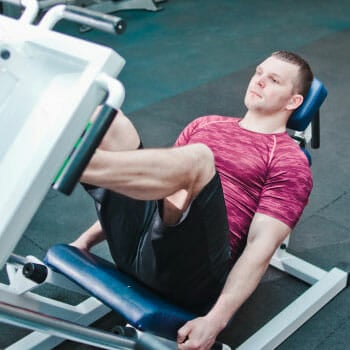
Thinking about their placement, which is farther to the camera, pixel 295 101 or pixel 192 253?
pixel 295 101

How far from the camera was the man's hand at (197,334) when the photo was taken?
1693 mm

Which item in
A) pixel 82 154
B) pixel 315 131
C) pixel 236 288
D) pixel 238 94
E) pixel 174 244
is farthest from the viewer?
pixel 238 94

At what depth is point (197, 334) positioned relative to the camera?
1.70 metres

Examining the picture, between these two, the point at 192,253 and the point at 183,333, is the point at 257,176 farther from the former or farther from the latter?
the point at 183,333

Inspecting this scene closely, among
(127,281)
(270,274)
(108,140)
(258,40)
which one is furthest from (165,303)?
(258,40)

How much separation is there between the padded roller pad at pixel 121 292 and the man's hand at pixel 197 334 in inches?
0.8

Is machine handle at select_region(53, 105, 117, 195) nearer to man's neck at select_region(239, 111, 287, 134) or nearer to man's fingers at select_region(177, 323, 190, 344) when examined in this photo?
man's fingers at select_region(177, 323, 190, 344)

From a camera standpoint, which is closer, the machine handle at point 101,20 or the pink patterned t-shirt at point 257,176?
the machine handle at point 101,20

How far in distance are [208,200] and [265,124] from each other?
58cm

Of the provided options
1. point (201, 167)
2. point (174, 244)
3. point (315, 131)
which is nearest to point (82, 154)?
point (201, 167)

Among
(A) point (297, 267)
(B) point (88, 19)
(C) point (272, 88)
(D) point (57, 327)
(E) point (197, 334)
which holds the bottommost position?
(A) point (297, 267)

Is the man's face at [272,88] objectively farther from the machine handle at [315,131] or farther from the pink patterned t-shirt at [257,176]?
the machine handle at [315,131]

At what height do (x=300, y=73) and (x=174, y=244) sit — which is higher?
(x=300, y=73)

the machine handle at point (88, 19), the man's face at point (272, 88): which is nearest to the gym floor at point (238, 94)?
the man's face at point (272, 88)
